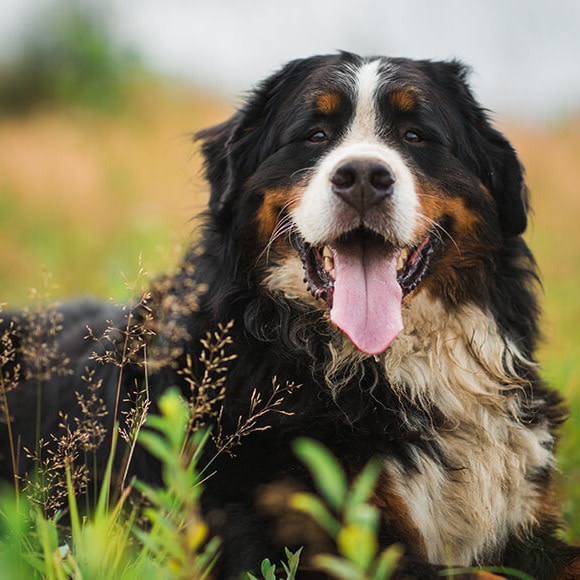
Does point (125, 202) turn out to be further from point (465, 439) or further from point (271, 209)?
point (465, 439)

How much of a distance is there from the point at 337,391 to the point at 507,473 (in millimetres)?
651

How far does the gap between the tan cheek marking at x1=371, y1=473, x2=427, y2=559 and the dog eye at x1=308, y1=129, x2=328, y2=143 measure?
119 cm

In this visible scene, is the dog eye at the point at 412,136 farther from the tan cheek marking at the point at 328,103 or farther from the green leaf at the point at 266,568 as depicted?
the green leaf at the point at 266,568

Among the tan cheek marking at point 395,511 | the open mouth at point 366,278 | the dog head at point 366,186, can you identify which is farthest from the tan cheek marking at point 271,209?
the tan cheek marking at point 395,511

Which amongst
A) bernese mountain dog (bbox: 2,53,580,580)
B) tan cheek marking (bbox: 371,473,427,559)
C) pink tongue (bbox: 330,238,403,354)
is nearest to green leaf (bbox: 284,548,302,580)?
bernese mountain dog (bbox: 2,53,580,580)

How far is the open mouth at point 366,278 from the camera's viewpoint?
8.30ft

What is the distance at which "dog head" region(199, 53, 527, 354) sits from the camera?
2.53 m

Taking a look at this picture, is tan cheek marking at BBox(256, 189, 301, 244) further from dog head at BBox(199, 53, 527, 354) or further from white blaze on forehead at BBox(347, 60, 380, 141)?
white blaze on forehead at BBox(347, 60, 380, 141)

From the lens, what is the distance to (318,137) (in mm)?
2795

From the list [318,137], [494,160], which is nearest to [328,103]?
[318,137]

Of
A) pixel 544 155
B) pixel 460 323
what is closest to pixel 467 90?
pixel 460 323

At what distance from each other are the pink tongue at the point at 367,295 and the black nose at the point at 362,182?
20 centimetres

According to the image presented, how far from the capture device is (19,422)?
10.2 ft

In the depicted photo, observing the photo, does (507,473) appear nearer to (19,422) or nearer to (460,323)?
(460,323)
